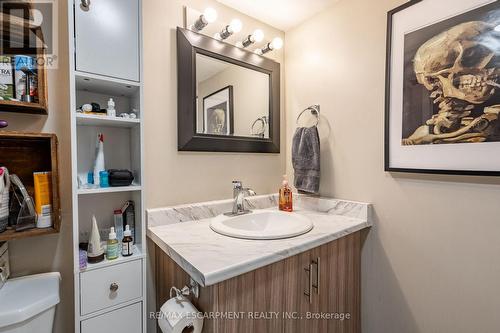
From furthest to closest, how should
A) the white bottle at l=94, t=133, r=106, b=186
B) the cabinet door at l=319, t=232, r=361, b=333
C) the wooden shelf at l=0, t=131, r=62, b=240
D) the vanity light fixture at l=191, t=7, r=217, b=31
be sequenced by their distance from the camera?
the vanity light fixture at l=191, t=7, r=217, b=31 → the cabinet door at l=319, t=232, r=361, b=333 → the white bottle at l=94, t=133, r=106, b=186 → the wooden shelf at l=0, t=131, r=62, b=240

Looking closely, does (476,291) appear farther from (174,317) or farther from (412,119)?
(174,317)

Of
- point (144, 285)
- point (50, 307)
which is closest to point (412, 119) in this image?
point (144, 285)

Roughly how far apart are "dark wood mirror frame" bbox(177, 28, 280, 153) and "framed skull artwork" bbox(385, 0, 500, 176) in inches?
29.6

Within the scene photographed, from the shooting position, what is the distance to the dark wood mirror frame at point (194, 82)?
123 centimetres

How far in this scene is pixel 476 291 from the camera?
37.4 inches

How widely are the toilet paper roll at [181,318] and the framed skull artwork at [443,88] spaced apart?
109 cm

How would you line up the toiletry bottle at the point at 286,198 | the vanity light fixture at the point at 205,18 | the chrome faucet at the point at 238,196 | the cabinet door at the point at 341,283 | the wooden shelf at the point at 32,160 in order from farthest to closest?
the toiletry bottle at the point at 286,198
the chrome faucet at the point at 238,196
the vanity light fixture at the point at 205,18
the cabinet door at the point at 341,283
the wooden shelf at the point at 32,160

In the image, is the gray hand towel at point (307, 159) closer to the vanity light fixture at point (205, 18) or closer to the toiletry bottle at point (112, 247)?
the vanity light fixture at point (205, 18)

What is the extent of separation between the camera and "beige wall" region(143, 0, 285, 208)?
115cm

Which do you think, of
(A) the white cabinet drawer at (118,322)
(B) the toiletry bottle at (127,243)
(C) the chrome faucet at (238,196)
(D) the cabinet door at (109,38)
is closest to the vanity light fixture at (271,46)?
(D) the cabinet door at (109,38)

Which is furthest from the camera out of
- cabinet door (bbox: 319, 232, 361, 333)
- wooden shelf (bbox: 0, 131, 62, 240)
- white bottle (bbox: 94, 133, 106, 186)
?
cabinet door (bbox: 319, 232, 361, 333)

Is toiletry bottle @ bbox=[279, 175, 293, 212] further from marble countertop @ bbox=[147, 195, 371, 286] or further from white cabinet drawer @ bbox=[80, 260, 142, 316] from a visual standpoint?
white cabinet drawer @ bbox=[80, 260, 142, 316]

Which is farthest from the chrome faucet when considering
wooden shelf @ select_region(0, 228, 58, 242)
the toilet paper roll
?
wooden shelf @ select_region(0, 228, 58, 242)

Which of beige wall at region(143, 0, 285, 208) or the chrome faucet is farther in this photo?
the chrome faucet
